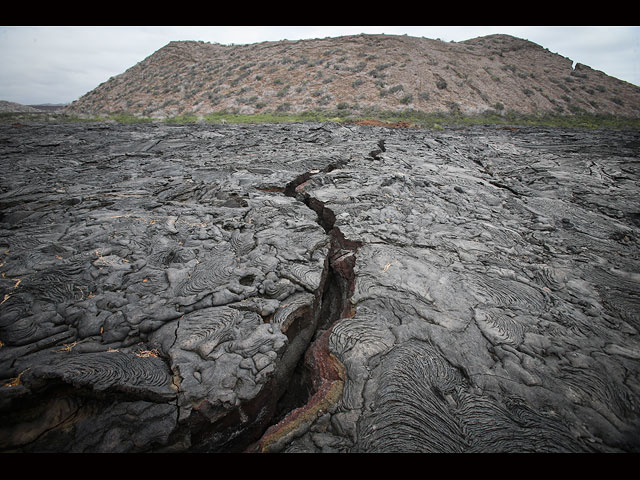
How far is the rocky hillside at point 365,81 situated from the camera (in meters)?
18.9

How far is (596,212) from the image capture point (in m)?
3.88

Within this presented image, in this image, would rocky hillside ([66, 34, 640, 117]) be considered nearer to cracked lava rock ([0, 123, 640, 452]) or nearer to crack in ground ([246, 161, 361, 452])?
cracked lava rock ([0, 123, 640, 452])

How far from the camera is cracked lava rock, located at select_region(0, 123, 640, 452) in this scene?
151 centimetres

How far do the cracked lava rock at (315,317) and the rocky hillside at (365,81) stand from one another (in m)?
15.2

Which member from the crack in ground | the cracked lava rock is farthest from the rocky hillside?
the crack in ground

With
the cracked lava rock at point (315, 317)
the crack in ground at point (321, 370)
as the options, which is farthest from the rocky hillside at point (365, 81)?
the crack in ground at point (321, 370)

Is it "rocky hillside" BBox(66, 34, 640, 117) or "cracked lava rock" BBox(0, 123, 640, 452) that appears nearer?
"cracked lava rock" BBox(0, 123, 640, 452)

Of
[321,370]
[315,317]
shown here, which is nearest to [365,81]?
[315,317]

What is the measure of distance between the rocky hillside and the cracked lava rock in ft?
50.0

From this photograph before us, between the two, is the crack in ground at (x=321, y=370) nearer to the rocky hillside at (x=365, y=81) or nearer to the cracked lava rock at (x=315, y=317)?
the cracked lava rock at (x=315, y=317)

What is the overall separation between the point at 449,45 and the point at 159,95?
28183 millimetres

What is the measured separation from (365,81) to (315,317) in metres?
21.9

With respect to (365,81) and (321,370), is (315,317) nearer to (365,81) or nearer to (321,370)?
(321,370)

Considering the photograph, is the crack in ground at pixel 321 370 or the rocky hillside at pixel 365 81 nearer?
the crack in ground at pixel 321 370
